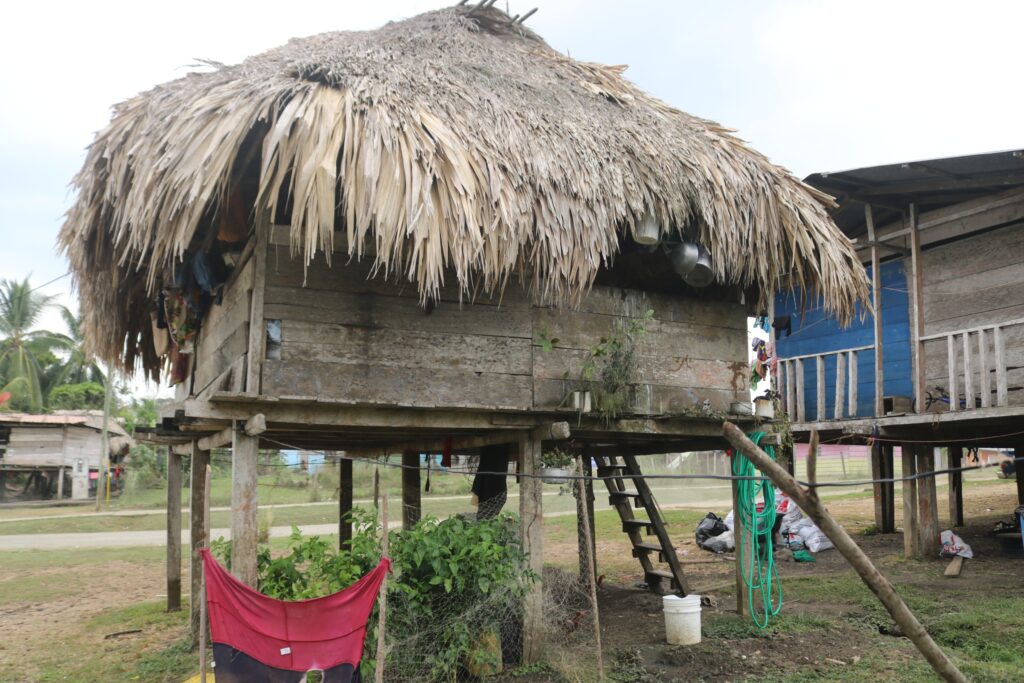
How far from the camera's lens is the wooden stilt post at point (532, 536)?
606 centimetres

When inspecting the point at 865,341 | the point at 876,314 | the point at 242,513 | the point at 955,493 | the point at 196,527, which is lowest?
the point at 955,493

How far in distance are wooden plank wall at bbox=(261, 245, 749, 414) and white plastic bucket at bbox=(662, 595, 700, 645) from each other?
1.58 m

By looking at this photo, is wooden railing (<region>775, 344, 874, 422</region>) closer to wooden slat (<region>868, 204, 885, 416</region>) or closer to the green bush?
wooden slat (<region>868, 204, 885, 416</region>)

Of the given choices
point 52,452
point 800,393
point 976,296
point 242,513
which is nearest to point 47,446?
point 52,452

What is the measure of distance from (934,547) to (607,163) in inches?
275

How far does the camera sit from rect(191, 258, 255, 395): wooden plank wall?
18.8 ft

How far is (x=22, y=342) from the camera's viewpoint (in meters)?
30.2

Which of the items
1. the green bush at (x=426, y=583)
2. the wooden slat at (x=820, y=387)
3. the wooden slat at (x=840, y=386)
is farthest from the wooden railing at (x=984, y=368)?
the green bush at (x=426, y=583)

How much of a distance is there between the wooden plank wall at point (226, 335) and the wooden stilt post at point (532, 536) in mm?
2318

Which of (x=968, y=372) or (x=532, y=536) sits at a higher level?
(x=968, y=372)

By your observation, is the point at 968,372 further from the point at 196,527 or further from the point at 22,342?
the point at 22,342

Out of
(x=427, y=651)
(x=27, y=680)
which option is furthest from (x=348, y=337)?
(x=27, y=680)

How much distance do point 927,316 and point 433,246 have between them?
762 cm

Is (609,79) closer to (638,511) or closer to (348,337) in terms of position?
(348,337)
